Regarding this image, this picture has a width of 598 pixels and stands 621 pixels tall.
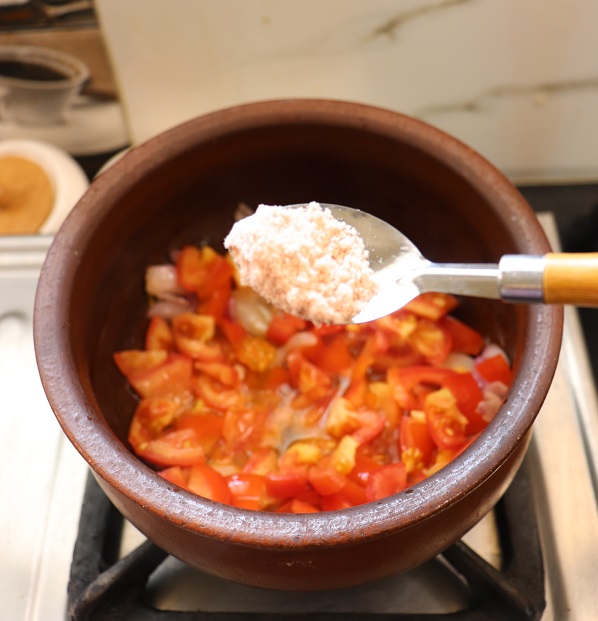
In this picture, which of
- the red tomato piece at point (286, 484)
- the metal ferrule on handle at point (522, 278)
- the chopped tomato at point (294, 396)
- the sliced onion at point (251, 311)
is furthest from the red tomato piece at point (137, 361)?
the metal ferrule on handle at point (522, 278)

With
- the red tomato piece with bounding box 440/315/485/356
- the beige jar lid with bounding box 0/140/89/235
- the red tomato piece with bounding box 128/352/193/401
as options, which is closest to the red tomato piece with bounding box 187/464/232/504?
the red tomato piece with bounding box 128/352/193/401

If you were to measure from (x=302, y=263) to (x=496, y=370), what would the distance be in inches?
11.3

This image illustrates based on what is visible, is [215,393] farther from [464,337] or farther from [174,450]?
[464,337]

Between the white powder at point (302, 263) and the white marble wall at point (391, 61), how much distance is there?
0.46 metres

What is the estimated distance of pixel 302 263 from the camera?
0.71m

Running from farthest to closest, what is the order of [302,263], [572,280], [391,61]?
1. [391,61]
2. [302,263]
3. [572,280]

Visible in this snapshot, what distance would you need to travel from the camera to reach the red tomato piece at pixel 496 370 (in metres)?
0.86

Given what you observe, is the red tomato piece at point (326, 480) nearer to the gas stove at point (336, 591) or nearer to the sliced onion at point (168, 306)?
the gas stove at point (336, 591)

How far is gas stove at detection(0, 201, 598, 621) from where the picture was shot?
31.5 inches

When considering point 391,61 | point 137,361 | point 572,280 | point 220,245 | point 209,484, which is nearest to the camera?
point 572,280

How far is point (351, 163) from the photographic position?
0.91m

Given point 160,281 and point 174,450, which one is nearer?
point 174,450

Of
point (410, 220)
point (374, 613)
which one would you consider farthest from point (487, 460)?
point (410, 220)

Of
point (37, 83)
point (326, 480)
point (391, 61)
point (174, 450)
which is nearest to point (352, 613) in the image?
point (326, 480)
